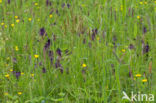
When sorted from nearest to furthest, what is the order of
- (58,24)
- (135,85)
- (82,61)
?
(135,85) < (82,61) < (58,24)

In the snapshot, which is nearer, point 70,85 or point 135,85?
point 135,85

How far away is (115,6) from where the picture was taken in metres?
3.28

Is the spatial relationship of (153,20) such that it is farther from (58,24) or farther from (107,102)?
(107,102)

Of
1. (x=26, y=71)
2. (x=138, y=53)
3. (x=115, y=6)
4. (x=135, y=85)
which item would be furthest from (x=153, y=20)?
(x=26, y=71)

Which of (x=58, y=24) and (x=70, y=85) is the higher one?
(x=58, y=24)

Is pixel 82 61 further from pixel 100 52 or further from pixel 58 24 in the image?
pixel 58 24

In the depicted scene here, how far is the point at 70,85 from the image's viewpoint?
217 centimetres

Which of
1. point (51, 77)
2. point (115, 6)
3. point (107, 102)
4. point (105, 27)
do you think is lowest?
point (107, 102)

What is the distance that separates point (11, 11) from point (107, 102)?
2.05 meters

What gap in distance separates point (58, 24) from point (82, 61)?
913 millimetres

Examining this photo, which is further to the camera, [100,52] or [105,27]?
[105,27]

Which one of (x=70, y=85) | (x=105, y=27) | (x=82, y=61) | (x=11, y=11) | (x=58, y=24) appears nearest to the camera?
(x=70, y=85)

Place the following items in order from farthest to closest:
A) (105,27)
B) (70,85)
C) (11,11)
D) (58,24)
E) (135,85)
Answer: (11,11) < (58,24) < (105,27) < (70,85) < (135,85)

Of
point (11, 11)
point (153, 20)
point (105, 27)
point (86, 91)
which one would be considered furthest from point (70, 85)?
point (11, 11)
